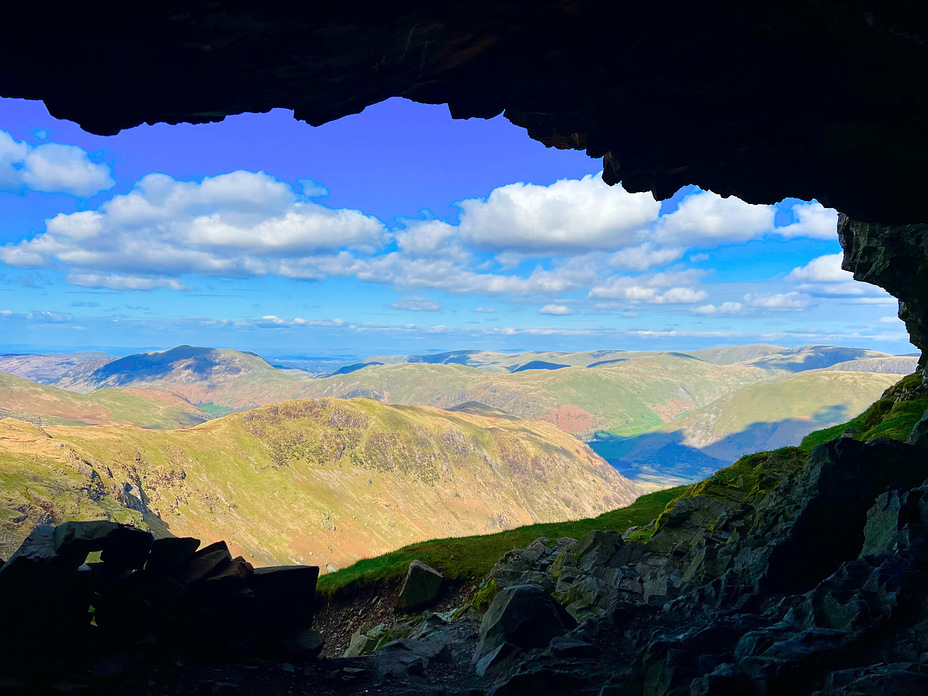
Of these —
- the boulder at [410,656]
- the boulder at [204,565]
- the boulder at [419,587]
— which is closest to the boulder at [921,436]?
the boulder at [410,656]

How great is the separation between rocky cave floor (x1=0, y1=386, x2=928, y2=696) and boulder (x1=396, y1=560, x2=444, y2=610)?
4959mm

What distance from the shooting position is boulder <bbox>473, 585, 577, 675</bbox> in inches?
883

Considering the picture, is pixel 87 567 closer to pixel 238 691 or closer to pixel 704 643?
pixel 238 691

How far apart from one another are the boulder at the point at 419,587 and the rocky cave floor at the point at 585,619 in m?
4.96

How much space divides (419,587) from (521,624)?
520 inches

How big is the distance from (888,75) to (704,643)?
26.0 meters

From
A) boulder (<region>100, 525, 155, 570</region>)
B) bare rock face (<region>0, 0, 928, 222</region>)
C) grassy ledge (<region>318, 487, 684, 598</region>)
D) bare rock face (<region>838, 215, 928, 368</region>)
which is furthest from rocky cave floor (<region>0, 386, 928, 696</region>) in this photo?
bare rock face (<region>838, 215, 928, 368</region>)

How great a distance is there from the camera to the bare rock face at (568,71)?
67.2ft

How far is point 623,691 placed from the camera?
644 inches

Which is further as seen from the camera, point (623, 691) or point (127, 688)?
point (127, 688)

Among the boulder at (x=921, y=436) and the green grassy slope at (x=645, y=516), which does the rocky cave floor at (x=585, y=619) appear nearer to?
the boulder at (x=921, y=436)

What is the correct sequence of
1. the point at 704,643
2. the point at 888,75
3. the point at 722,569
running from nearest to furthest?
1. the point at 704,643
2. the point at 888,75
3. the point at 722,569

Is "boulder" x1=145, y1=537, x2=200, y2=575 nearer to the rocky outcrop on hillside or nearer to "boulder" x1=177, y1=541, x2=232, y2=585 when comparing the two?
"boulder" x1=177, y1=541, x2=232, y2=585

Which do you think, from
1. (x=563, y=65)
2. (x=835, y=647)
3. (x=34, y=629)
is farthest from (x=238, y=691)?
(x=563, y=65)
